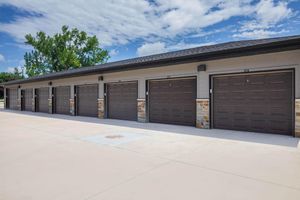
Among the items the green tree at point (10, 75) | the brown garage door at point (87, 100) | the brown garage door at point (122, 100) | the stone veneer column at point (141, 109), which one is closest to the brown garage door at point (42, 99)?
the brown garage door at point (87, 100)

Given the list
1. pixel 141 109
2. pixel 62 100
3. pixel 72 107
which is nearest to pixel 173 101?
pixel 141 109

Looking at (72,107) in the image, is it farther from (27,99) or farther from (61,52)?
(61,52)

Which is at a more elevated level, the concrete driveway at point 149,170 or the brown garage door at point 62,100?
the brown garage door at point 62,100

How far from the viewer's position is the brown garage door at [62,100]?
16.1 metres

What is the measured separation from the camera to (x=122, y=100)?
1243 centimetres

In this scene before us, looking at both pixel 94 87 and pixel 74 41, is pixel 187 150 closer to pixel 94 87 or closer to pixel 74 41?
pixel 94 87

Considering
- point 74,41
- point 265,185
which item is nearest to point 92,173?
point 265,185

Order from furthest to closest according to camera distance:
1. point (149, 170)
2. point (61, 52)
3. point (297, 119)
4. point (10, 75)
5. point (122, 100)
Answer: point (10, 75) → point (61, 52) → point (122, 100) → point (297, 119) → point (149, 170)

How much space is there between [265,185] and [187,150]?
7.46 ft

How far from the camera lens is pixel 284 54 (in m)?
7.12

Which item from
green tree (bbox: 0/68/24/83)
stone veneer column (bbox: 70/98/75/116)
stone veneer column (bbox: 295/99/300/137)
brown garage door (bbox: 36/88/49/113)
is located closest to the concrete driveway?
stone veneer column (bbox: 295/99/300/137)

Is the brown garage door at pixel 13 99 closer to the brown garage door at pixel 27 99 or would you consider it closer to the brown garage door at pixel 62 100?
the brown garage door at pixel 27 99

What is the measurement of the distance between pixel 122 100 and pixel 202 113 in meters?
5.22

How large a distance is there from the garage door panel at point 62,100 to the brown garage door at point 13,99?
8.54m
